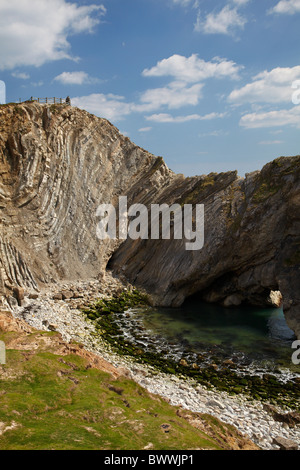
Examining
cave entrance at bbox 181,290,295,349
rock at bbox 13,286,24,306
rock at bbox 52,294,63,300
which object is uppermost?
rock at bbox 13,286,24,306

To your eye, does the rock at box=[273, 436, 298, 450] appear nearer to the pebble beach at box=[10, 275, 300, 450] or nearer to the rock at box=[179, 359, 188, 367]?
the pebble beach at box=[10, 275, 300, 450]

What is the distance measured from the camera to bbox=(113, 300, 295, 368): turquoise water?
→ 27906mm

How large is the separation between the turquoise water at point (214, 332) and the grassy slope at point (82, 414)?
10.3 meters

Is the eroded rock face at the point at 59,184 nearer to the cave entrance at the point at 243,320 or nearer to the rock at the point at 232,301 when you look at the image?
the cave entrance at the point at 243,320

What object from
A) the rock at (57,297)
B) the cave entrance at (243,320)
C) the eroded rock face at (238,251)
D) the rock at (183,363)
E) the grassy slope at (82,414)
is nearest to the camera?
the grassy slope at (82,414)

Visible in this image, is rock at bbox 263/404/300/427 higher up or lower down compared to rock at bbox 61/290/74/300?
lower down

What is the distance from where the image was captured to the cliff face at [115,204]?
123 ft

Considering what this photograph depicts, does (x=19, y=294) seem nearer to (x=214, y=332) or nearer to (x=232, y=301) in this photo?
(x=214, y=332)

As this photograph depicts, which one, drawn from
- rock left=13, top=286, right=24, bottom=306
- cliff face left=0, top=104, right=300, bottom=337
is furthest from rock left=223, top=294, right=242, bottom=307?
rock left=13, top=286, right=24, bottom=306

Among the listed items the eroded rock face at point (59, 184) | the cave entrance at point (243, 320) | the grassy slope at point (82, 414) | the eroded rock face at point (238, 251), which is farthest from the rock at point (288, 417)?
the eroded rock face at point (59, 184)

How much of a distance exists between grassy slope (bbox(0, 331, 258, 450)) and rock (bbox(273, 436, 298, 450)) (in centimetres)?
183

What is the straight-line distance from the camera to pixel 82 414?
13922mm

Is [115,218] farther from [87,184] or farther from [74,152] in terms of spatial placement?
[74,152]
